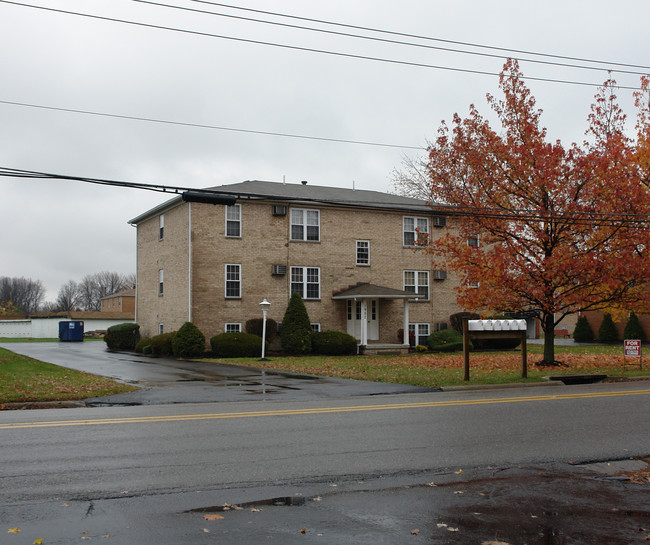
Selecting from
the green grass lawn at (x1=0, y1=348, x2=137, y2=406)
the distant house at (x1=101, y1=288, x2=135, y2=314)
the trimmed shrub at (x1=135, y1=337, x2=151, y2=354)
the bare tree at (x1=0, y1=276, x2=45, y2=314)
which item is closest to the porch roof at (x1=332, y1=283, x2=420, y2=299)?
the trimmed shrub at (x1=135, y1=337, x2=151, y2=354)

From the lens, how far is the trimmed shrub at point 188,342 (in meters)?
30.2

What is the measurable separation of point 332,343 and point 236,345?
4.91m

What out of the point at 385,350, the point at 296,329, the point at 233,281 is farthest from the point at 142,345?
the point at 385,350

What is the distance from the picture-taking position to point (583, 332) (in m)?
47.1

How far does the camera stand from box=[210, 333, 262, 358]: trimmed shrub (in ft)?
100

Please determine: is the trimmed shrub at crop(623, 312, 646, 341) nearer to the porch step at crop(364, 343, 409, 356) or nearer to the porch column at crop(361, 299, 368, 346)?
the porch step at crop(364, 343, 409, 356)

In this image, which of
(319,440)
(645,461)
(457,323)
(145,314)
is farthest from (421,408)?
(145,314)

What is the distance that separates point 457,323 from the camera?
1483 inches

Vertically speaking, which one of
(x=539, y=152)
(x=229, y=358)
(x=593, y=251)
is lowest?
(x=229, y=358)

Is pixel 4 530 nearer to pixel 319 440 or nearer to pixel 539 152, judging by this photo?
pixel 319 440

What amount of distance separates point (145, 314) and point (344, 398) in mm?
26181

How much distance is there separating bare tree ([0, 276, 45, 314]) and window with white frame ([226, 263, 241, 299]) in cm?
11305

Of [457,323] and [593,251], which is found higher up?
[593,251]

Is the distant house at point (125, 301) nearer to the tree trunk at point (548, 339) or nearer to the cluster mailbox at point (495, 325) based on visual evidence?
the tree trunk at point (548, 339)
